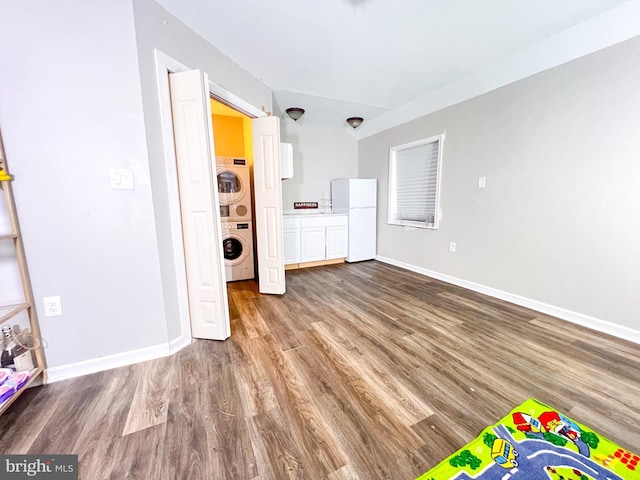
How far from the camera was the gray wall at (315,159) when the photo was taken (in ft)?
14.2

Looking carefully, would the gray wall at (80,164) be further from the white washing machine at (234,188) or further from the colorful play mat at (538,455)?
the colorful play mat at (538,455)

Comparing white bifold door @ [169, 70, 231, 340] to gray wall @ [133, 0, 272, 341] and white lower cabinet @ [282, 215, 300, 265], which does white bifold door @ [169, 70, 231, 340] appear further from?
white lower cabinet @ [282, 215, 300, 265]

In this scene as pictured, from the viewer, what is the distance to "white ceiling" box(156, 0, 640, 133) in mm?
1735

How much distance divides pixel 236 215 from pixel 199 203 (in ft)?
5.05

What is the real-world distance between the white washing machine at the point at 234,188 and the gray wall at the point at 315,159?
3.31 ft

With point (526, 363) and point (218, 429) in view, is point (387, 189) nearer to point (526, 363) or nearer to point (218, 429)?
point (526, 363)

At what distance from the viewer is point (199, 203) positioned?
6.09 ft

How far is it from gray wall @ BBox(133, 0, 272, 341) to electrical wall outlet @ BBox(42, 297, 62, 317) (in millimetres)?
546

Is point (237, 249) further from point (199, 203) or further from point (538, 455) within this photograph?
point (538, 455)

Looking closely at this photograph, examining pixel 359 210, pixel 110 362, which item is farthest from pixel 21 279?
pixel 359 210

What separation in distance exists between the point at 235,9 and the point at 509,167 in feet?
9.19

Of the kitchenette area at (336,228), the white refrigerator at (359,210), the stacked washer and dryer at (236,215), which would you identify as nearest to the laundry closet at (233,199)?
the stacked washer and dryer at (236,215)

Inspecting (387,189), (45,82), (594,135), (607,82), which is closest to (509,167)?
(594,135)

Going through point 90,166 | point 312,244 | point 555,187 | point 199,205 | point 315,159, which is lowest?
point 312,244
